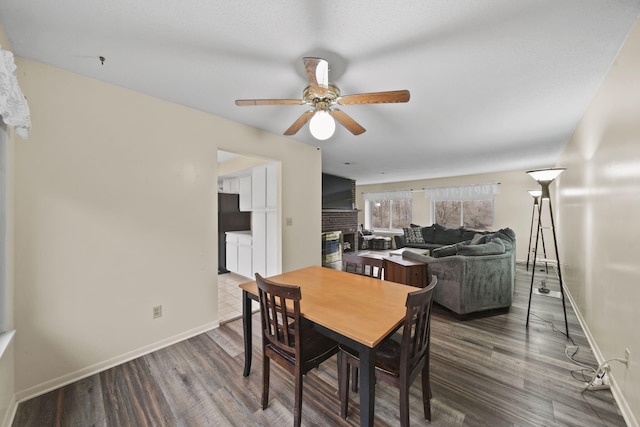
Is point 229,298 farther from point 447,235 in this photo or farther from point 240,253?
point 447,235

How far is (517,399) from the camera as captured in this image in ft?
5.41

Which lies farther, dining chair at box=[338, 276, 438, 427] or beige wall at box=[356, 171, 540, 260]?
beige wall at box=[356, 171, 540, 260]

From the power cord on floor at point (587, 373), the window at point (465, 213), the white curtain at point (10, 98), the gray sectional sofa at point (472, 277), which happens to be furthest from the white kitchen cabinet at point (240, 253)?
the window at point (465, 213)

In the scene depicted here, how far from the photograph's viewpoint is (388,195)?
8492mm

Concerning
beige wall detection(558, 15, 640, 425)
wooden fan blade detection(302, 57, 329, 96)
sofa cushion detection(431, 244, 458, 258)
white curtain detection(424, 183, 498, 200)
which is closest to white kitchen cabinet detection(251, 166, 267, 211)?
wooden fan blade detection(302, 57, 329, 96)

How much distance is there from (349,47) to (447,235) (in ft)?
19.8

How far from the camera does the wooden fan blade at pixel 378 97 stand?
4.83 ft

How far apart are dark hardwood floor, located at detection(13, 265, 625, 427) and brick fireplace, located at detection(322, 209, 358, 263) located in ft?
12.3

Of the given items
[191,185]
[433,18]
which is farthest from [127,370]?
[433,18]

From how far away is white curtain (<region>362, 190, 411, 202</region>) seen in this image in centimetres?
804

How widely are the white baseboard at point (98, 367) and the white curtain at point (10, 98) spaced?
1.73m

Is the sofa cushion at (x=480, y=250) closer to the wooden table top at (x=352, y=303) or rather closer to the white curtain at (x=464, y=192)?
the wooden table top at (x=352, y=303)

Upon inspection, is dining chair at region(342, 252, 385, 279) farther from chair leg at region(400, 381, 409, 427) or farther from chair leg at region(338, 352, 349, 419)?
chair leg at region(400, 381, 409, 427)

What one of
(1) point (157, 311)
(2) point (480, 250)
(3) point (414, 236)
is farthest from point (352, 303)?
(3) point (414, 236)
